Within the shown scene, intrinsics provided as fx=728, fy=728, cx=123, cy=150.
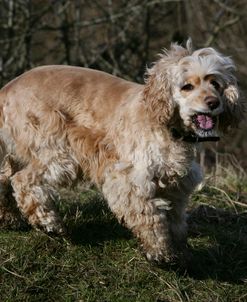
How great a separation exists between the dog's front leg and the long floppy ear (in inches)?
18.9

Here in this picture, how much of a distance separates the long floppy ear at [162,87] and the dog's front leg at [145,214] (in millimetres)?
481

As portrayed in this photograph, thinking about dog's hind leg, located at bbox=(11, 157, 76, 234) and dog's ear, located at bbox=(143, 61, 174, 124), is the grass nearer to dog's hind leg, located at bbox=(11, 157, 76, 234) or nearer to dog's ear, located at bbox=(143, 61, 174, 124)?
dog's hind leg, located at bbox=(11, 157, 76, 234)

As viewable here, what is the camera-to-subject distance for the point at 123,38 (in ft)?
38.3

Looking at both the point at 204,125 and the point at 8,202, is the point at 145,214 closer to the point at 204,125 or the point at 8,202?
the point at 204,125

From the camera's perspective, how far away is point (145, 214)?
16.2ft

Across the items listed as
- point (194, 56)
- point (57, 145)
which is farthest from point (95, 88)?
point (194, 56)

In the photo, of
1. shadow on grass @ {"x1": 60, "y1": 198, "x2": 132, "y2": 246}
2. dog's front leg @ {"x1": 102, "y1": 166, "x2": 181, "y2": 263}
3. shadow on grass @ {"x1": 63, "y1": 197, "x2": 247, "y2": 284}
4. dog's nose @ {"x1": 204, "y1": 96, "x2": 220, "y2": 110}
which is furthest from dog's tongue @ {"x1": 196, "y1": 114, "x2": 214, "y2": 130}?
shadow on grass @ {"x1": 60, "y1": 198, "x2": 132, "y2": 246}

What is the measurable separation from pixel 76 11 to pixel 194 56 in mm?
6840

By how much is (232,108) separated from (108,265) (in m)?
1.37

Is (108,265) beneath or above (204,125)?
beneath

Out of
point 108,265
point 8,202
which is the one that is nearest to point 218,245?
point 108,265

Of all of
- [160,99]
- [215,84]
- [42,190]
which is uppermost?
[215,84]

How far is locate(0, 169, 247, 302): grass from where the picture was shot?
4.74 metres

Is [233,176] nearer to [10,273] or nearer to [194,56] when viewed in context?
[194,56]
